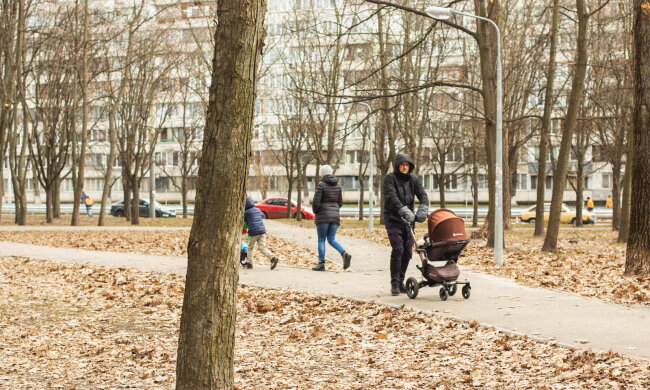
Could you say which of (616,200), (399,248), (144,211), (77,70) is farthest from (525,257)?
(144,211)

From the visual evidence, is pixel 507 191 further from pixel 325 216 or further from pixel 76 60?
pixel 76 60

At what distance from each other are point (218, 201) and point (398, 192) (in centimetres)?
613

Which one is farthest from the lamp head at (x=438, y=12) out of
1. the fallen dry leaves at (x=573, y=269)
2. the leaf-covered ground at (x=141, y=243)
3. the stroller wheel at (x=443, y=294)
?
the stroller wheel at (x=443, y=294)

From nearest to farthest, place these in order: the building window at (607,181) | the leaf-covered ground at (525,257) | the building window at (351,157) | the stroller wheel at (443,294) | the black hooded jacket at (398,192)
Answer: the stroller wheel at (443,294)
the black hooded jacket at (398,192)
the leaf-covered ground at (525,257)
the building window at (607,181)
the building window at (351,157)

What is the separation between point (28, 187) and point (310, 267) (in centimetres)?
8539

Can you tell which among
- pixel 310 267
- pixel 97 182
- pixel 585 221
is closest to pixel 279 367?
pixel 310 267

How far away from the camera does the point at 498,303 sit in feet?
34.7

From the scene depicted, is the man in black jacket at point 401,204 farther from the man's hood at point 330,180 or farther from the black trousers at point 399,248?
the man's hood at point 330,180

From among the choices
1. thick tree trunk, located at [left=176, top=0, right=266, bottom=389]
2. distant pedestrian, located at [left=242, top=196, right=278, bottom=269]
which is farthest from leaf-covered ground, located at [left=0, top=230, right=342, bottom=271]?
thick tree trunk, located at [left=176, top=0, right=266, bottom=389]

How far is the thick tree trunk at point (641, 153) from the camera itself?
12.9 meters

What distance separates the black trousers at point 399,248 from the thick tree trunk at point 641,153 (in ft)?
13.8

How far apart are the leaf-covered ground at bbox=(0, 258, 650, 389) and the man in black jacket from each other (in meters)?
0.94

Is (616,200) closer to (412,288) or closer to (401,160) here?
(412,288)

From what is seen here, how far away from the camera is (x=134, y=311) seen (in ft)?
38.4
